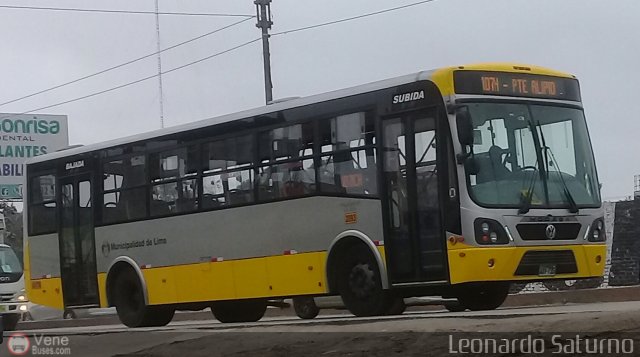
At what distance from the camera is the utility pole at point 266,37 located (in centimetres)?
2742

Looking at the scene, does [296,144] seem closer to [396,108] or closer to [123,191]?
[396,108]

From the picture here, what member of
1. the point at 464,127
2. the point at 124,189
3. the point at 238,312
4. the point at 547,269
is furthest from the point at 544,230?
the point at 124,189

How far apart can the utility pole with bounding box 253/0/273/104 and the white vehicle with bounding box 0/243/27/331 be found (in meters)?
7.63

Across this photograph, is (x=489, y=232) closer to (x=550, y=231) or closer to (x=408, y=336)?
(x=550, y=231)

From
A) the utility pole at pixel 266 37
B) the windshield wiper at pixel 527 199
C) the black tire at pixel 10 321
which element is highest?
the utility pole at pixel 266 37

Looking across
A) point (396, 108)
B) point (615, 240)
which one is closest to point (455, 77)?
point (396, 108)

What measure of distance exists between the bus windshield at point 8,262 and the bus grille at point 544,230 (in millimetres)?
16025

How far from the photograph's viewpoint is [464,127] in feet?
43.3

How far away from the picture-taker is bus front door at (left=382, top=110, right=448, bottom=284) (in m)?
13.5

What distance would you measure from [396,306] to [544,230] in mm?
2517

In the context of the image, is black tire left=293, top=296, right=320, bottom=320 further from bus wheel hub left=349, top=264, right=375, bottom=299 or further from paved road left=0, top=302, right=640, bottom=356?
paved road left=0, top=302, right=640, bottom=356

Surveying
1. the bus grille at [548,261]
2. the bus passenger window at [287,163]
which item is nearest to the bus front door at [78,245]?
the bus passenger window at [287,163]

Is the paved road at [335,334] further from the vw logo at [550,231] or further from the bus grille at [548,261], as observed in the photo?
the vw logo at [550,231]

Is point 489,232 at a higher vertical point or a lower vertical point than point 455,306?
higher
